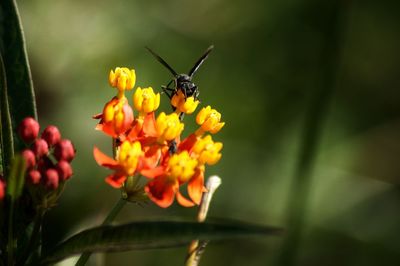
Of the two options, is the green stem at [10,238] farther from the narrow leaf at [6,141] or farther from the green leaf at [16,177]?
the narrow leaf at [6,141]

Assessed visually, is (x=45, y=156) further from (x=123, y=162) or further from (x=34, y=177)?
(x=123, y=162)

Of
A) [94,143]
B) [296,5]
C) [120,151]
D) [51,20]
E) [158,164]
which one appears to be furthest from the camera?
[296,5]

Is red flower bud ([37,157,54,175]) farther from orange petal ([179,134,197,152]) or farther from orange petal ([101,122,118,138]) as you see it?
orange petal ([179,134,197,152])

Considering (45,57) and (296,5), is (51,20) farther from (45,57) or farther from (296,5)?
(296,5)

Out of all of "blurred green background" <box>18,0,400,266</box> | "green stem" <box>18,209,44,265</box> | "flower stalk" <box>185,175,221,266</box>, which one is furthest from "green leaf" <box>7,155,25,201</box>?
"blurred green background" <box>18,0,400,266</box>

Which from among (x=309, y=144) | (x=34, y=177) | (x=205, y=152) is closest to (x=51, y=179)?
(x=34, y=177)

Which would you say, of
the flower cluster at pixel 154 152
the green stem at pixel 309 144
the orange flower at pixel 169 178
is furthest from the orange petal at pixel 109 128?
the green stem at pixel 309 144

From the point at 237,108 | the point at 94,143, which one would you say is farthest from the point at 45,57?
the point at 237,108
